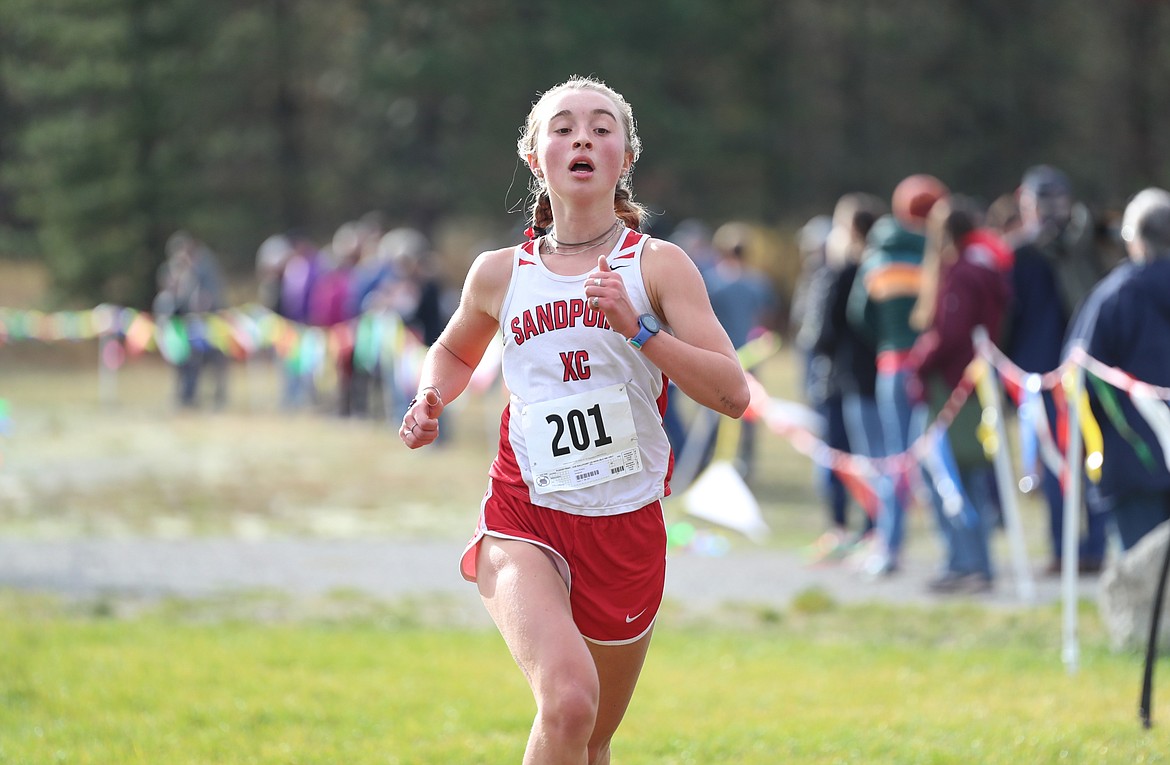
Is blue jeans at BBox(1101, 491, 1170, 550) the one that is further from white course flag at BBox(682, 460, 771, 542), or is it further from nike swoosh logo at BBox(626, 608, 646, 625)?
nike swoosh logo at BBox(626, 608, 646, 625)

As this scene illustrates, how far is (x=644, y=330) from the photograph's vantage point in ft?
12.7

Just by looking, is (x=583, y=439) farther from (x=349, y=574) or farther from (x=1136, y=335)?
(x=349, y=574)

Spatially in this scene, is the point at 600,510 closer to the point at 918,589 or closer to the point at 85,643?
the point at 85,643

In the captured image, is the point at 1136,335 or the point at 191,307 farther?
the point at 191,307

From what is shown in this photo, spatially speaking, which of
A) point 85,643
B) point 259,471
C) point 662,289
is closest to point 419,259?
point 259,471

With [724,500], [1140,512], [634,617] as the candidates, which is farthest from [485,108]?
[634,617]

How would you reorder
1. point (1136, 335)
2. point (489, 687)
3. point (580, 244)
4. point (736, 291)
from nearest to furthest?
point (580, 244)
point (489, 687)
point (1136, 335)
point (736, 291)

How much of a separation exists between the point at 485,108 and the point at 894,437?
31.1 metres

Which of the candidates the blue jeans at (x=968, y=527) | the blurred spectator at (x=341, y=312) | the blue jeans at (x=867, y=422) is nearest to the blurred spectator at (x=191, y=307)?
the blurred spectator at (x=341, y=312)

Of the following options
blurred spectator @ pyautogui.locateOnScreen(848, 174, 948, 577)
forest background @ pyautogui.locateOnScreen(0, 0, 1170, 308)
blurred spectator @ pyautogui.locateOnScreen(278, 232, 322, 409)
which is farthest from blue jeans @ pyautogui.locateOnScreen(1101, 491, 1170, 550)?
forest background @ pyautogui.locateOnScreen(0, 0, 1170, 308)

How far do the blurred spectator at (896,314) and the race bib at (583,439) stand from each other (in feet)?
19.4

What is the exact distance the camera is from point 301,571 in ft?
33.1

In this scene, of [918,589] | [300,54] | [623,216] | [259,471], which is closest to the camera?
[623,216]

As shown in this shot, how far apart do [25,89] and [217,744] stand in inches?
1307
